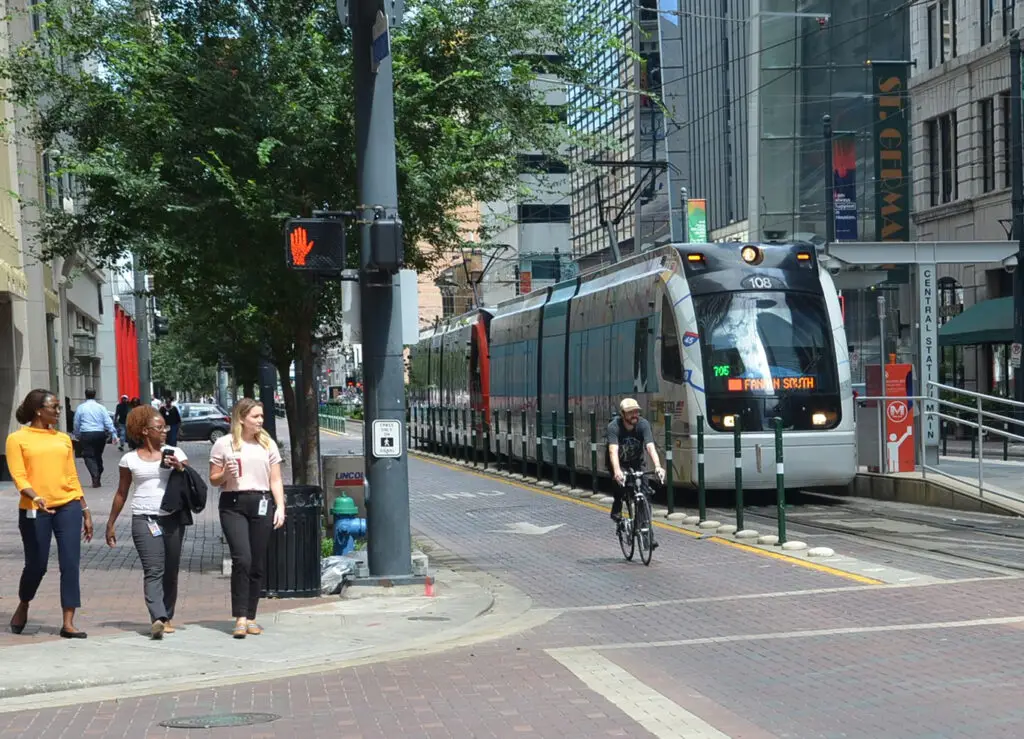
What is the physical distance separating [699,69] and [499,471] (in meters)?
41.2

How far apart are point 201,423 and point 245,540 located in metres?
44.7

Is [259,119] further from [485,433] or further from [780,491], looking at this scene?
[485,433]

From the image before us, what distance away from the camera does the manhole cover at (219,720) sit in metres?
7.93

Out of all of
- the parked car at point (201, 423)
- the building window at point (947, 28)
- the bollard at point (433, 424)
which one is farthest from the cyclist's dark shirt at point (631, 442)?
the parked car at point (201, 423)

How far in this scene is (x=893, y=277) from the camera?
38.1m

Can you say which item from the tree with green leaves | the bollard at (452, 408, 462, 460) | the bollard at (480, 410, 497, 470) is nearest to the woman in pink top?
the tree with green leaves

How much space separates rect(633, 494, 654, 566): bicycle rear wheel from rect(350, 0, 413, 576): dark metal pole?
2600 mm

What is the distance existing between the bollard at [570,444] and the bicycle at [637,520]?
37.2ft

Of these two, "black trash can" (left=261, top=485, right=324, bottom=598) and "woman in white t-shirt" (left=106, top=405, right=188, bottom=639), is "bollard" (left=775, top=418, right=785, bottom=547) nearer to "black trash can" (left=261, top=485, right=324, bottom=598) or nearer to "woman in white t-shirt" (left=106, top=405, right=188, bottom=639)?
"black trash can" (left=261, top=485, right=324, bottom=598)

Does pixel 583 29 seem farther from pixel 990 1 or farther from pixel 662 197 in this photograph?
pixel 662 197

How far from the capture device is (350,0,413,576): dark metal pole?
42.6 feet

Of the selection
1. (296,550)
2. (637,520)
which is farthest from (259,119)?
(637,520)

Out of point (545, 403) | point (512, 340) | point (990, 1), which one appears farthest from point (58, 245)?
point (990, 1)

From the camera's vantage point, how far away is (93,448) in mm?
29188
